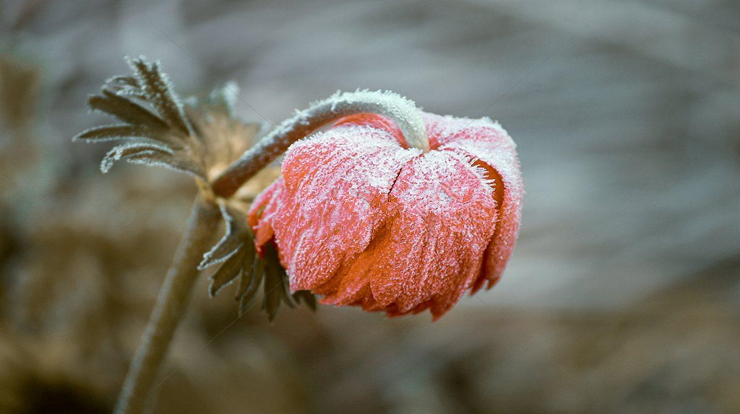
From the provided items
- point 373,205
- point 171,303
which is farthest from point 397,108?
point 171,303

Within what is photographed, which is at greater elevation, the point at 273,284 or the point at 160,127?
the point at 160,127

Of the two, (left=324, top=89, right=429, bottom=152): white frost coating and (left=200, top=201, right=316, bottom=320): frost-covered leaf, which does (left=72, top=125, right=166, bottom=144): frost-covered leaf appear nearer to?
(left=200, top=201, right=316, bottom=320): frost-covered leaf

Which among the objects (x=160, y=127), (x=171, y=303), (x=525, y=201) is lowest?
(x=525, y=201)

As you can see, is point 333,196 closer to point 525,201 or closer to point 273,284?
point 273,284

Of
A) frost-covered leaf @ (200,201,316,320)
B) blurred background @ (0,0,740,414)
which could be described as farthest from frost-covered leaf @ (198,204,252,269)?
blurred background @ (0,0,740,414)

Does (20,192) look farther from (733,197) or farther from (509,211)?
(733,197)

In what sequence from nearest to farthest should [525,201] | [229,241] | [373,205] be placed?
[373,205]
[229,241]
[525,201]

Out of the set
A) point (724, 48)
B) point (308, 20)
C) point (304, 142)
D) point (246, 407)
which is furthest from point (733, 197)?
point (304, 142)
